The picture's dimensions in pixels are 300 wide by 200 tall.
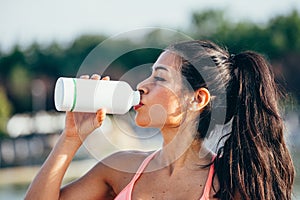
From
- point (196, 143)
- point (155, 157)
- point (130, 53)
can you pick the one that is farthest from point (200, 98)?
point (130, 53)

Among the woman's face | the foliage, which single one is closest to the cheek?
the woman's face

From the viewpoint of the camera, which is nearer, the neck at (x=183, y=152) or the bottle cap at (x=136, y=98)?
the bottle cap at (x=136, y=98)

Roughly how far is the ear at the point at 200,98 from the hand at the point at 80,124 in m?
Answer: 0.36

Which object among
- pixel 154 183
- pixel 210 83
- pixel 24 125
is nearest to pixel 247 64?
pixel 210 83

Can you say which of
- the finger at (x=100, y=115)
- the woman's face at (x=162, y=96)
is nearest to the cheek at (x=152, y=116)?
the woman's face at (x=162, y=96)

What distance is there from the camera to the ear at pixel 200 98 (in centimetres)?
346

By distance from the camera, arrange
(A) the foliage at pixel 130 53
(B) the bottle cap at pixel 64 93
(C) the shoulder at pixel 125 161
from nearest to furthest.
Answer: (B) the bottle cap at pixel 64 93 → (C) the shoulder at pixel 125 161 → (A) the foliage at pixel 130 53

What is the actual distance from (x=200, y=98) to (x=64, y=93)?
0.56m

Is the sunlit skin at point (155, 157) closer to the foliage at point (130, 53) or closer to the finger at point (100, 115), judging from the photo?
the finger at point (100, 115)

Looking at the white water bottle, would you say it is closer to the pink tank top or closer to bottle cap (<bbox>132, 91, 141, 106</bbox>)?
bottle cap (<bbox>132, 91, 141, 106</bbox>)

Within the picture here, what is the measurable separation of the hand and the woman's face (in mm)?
152

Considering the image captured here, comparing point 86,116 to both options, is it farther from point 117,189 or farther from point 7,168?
point 7,168

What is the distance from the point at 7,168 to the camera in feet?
94.8

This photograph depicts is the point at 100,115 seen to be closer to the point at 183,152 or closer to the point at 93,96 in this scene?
the point at 93,96
